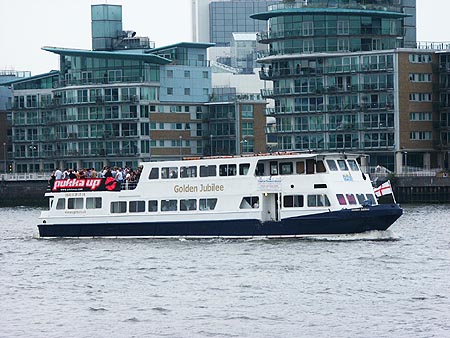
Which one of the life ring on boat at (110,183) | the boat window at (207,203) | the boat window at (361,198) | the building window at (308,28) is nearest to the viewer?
the boat window at (361,198)

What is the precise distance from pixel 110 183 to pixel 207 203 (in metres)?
6.04

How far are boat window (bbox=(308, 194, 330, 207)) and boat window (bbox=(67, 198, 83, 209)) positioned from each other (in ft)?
42.3

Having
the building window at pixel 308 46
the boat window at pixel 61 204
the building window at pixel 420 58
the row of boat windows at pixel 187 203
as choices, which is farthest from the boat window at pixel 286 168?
the building window at pixel 308 46

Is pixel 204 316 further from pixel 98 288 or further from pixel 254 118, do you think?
pixel 254 118

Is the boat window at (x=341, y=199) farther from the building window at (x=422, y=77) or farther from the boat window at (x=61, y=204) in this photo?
the building window at (x=422, y=77)

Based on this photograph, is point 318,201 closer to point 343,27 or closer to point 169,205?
point 169,205

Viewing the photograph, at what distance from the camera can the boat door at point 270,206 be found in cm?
6431

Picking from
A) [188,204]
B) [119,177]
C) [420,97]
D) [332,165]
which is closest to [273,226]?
[332,165]

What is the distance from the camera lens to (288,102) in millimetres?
127562

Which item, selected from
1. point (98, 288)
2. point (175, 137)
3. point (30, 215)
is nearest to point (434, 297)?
point (98, 288)

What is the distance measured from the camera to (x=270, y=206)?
2539 inches

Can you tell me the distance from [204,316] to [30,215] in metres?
64.8

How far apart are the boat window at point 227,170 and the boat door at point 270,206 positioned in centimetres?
210

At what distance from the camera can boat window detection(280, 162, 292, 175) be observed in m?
64.4
